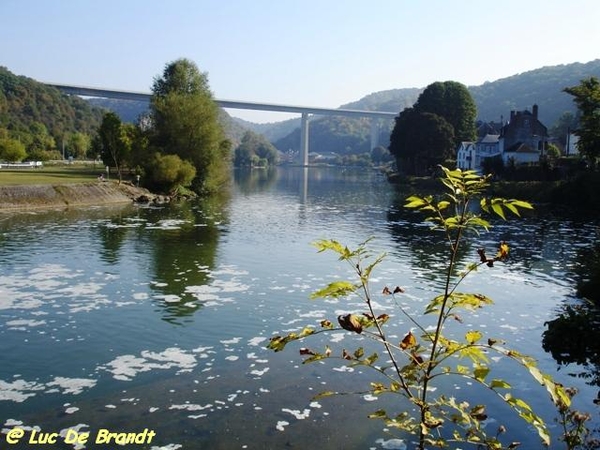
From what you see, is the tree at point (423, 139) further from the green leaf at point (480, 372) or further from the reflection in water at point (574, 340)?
the green leaf at point (480, 372)

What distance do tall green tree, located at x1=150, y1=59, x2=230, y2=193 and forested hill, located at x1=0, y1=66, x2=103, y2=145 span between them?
93185 millimetres

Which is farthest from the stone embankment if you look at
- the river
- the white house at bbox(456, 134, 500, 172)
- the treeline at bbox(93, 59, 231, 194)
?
the white house at bbox(456, 134, 500, 172)

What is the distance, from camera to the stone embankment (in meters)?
52.8

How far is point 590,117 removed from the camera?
6216 cm

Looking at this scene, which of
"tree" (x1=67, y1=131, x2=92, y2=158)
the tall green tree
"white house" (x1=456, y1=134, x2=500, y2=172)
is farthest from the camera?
"tree" (x1=67, y1=131, x2=92, y2=158)

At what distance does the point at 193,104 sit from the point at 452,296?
239 ft

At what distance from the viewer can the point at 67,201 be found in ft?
187

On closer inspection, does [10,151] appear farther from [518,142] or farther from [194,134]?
[518,142]

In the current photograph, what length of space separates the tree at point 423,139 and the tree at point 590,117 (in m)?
40.4

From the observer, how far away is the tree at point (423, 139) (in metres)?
105

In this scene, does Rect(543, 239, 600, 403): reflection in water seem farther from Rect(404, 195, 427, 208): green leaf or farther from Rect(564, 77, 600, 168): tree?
Rect(564, 77, 600, 168): tree

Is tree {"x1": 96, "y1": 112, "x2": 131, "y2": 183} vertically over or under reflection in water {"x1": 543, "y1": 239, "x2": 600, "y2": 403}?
over

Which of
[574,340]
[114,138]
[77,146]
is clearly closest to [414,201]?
[574,340]

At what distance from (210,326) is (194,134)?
194 feet
